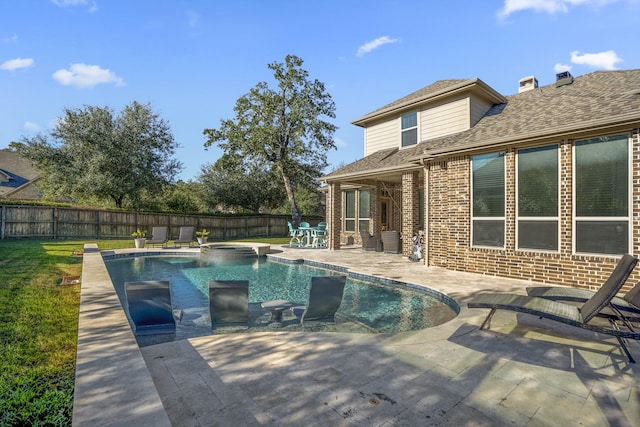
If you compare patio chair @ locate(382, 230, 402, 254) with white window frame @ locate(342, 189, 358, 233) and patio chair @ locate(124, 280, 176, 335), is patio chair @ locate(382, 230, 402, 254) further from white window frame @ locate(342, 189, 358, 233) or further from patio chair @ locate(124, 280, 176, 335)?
patio chair @ locate(124, 280, 176, 335)

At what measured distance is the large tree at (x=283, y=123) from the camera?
73.5 ft

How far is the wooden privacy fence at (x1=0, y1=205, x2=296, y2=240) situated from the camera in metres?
16.4

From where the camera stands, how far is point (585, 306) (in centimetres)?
369

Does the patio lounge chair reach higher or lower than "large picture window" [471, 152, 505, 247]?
lower

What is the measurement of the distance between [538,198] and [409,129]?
6.36 m

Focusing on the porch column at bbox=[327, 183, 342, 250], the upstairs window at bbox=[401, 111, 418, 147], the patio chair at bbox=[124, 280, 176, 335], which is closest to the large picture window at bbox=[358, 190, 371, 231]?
the porch column at bbox=[327, 183, 342, 250]

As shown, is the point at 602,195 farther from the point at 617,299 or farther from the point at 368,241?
the point at 368,241

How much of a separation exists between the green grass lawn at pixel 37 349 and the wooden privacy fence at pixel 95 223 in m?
12.0

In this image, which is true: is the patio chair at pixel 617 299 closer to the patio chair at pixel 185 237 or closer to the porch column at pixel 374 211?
the porch column at pixel 374 211

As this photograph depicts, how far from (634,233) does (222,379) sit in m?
7.08

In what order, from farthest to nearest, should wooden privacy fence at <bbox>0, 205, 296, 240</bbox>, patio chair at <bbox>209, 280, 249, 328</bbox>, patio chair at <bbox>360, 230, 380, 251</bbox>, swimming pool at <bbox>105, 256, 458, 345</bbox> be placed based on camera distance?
wooden privacy fence at <bbox>0, 205, 296, 240</bbox> → patio chair at <bbox>360, 230, 380, 251</bbox> → swimming pool at <bbox>105, 256, 458, 345</bbox> → patio chair at <bbox>209, 280, 249, 328</bbox>

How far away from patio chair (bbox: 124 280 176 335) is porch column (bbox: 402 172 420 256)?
27.4 ft

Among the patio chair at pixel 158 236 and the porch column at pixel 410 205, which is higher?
the porch column at pixel 410 205

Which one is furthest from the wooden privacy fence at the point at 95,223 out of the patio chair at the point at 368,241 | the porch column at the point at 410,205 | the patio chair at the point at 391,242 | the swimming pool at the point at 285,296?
the porch column at the point at 410,205
